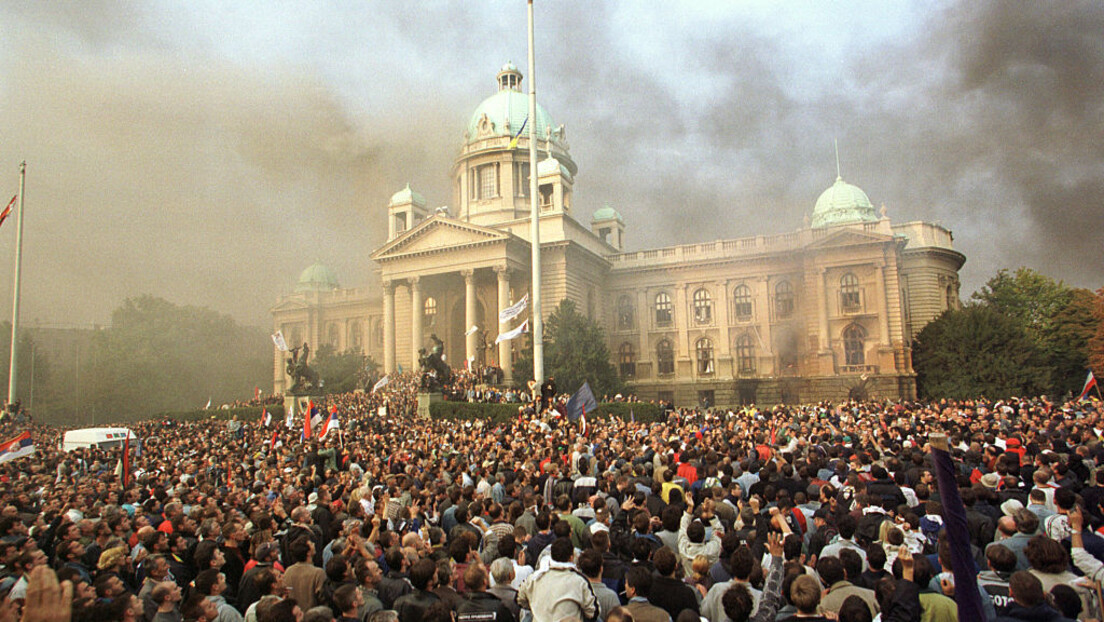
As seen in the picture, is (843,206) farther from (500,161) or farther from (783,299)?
(500,161)

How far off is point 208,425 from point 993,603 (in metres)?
40.1

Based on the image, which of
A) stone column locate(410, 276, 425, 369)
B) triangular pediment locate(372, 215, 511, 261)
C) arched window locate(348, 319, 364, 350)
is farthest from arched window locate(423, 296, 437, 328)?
arched window locate(348, 319, 364, 350)

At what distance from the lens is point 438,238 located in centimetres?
5094

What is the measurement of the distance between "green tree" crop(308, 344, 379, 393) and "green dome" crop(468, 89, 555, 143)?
23.5 metres

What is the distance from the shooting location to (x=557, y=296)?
167 feet

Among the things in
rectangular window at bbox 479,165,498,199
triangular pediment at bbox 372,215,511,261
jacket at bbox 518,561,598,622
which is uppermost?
rectangular window at bbox 479,165,498,199

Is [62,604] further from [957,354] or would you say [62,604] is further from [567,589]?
[957,354]

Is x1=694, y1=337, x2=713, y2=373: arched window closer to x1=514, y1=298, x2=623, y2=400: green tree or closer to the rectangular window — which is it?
x1=514, y1=298, x2=623, y2=400: green tree

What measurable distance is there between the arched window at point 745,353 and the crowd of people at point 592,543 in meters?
39.2

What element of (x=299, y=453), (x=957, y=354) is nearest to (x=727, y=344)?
(x=957, y=354)

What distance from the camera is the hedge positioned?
32000 millimetres

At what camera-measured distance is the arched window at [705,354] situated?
5509cm

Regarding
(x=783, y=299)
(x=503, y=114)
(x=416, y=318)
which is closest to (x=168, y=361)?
(x=416, y=318)

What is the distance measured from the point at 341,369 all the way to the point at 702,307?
2990 centimetres
